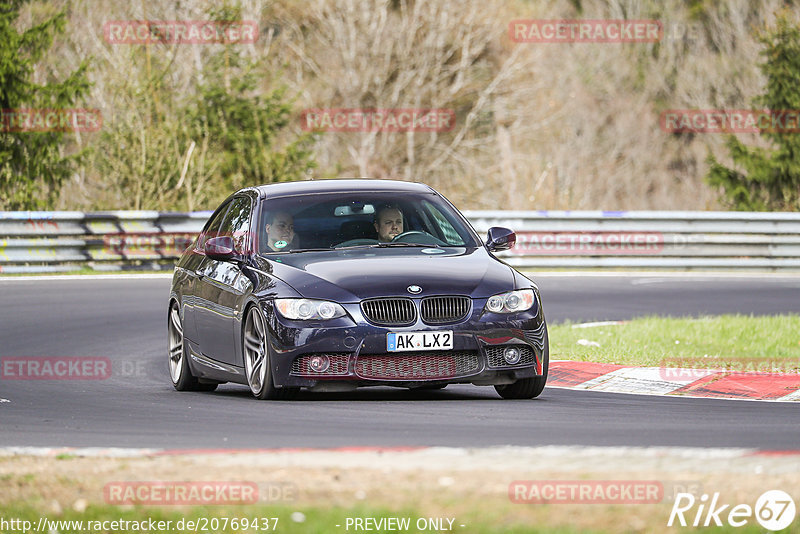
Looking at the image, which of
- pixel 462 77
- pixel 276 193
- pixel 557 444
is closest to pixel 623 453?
pixel 557 444

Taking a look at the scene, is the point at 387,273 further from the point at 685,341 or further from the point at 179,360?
the point at 685,341

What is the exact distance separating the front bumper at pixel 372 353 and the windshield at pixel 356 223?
1.07 meters

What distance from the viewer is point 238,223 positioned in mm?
11617

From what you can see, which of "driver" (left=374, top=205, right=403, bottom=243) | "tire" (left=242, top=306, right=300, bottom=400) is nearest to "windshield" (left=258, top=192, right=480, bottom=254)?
"driver" (left=374, top=205, right=403, bottom=243)

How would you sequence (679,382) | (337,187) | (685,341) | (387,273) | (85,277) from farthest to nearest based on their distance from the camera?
(85,277) < (685,341) < (679,382) < (337,187) < (387,273)

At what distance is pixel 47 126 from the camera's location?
2911 centimetres

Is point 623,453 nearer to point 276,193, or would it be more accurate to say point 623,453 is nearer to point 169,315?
point 276,193

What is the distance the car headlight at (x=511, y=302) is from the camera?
9961mm

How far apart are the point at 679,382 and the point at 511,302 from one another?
7.67ft

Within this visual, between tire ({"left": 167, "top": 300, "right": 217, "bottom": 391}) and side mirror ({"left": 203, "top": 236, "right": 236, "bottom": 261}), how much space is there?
1.19m

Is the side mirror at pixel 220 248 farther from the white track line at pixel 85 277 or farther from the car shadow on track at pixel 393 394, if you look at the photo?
the white track line at pixel 85 277

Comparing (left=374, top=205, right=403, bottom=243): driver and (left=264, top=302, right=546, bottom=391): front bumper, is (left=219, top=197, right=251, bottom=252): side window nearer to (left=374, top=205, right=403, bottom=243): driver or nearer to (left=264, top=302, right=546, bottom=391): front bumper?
(left=374, top=205, right=403, bottom=243): driver

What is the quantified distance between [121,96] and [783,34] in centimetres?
1394

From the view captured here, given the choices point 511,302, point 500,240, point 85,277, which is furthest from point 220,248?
point 85,277
